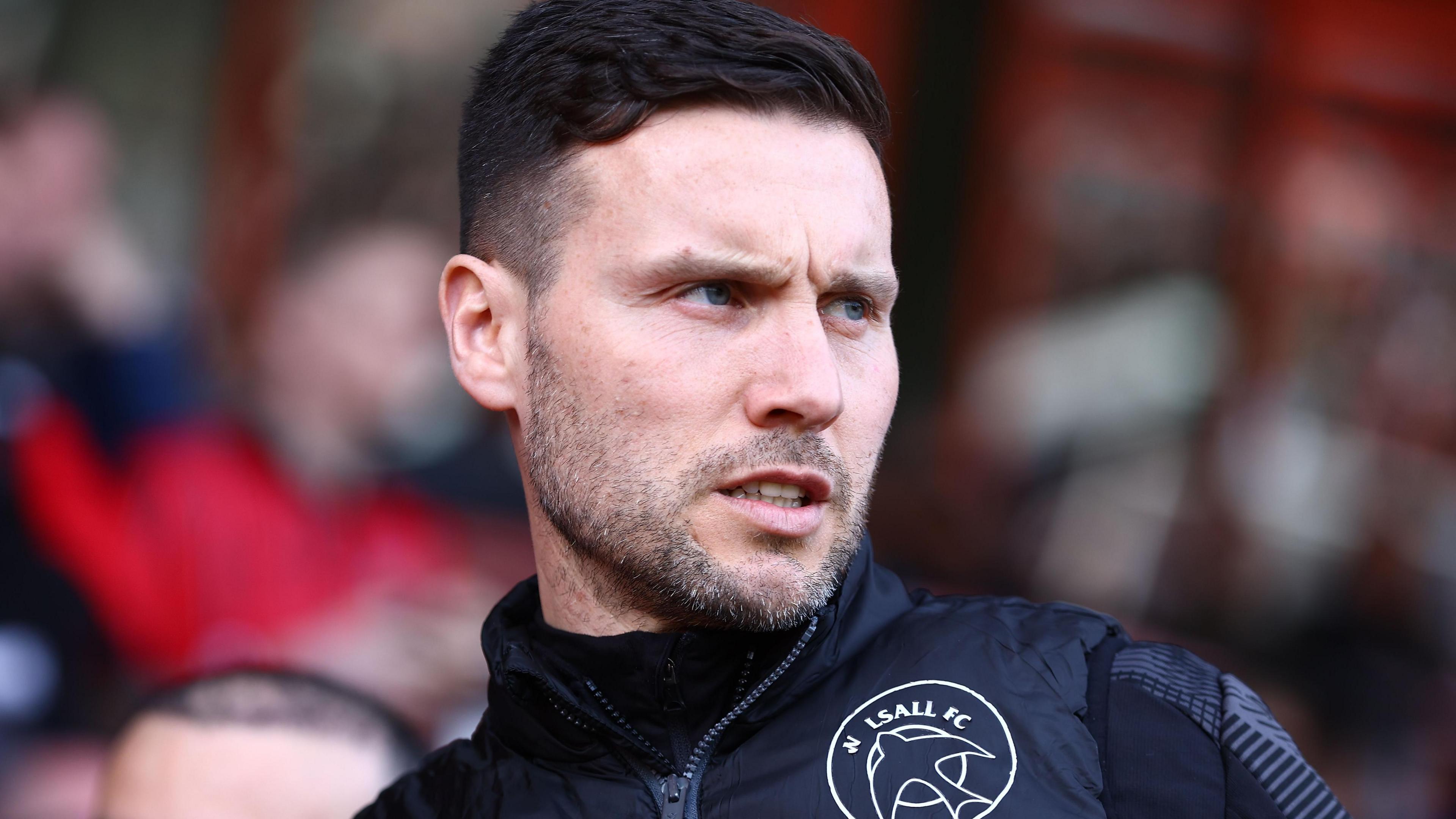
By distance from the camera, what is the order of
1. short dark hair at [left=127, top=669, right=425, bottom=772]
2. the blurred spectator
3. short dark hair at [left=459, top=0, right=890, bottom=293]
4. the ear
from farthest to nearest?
the blurred spectator, short dark hair at [left=127, top=669, right=425, bottom=772], the ear, short dark hair at [left=459, top=0, right=890, bottom=293]

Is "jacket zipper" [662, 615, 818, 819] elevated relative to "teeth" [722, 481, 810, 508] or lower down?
lower down

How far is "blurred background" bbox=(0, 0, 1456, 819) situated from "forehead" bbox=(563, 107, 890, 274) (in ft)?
8.94

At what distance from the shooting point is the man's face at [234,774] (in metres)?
2.51

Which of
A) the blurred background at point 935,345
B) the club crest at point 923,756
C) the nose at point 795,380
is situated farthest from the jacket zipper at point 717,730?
the blurred background at point 935,345

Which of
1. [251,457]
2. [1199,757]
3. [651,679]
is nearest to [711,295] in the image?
[651,679]

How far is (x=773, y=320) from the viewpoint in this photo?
68.2 inches

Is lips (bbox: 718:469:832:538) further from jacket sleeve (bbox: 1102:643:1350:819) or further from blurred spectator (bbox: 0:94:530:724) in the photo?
blurred spectator (bbox: 0:94:530:724)

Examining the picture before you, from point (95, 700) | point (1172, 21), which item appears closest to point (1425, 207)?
point (1172, 21)

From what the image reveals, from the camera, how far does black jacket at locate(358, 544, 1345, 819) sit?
62.2 inches

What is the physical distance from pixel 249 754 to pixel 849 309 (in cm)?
158

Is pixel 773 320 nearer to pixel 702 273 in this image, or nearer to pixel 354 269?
pixel 702 273

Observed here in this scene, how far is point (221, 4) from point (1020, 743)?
12.3ft

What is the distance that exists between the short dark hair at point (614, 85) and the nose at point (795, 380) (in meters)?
0.33

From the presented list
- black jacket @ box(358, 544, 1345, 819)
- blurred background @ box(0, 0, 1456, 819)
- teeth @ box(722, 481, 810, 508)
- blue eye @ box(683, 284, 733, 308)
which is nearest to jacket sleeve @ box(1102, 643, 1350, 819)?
black jacket @ box(358, 544, 1345, 819)
